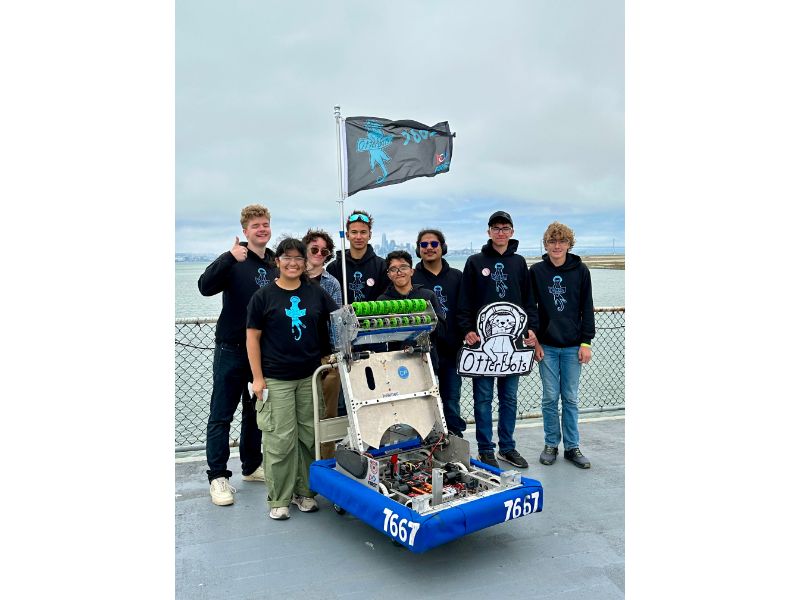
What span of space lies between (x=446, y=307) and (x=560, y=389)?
132 cm

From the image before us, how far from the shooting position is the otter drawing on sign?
4.67m

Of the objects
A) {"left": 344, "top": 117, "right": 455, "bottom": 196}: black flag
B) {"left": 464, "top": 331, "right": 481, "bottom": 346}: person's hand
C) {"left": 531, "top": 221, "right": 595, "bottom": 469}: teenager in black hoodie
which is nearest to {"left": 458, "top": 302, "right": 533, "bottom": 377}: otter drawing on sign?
{"left": 464, "top": 331, "right": 481, "bottom": 346}: person's hand

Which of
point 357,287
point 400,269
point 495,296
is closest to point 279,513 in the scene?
point 357,287

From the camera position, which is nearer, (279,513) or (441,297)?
(279,513)

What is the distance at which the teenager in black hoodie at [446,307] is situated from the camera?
15.3 feet

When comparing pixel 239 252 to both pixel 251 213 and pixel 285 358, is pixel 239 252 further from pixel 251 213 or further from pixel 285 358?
pixel 285 358

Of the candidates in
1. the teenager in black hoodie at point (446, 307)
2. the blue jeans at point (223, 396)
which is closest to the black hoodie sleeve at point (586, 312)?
the teenager in black hoodie at point (446, 307)

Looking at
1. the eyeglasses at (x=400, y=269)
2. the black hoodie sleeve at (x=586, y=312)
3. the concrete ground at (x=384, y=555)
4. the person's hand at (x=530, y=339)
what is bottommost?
the concrete ground at (x=384, y=555)

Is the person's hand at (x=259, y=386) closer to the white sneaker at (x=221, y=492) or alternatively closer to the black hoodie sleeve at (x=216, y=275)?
the black hoodie sleeve at (x=216, y=275)

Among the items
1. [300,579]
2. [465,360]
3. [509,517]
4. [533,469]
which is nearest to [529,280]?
[465,360]

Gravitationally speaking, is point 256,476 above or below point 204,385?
below

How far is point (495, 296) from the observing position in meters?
4.68

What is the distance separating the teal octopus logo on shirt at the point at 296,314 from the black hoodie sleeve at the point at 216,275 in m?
0.69

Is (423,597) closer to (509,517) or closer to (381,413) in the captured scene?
(509,517)
